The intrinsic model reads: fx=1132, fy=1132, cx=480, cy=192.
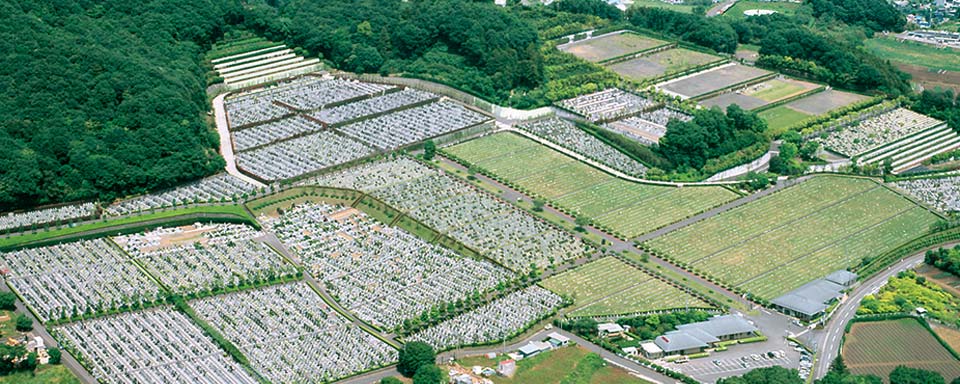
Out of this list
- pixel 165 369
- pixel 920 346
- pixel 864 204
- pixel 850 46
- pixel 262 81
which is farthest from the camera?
pixel 850 46

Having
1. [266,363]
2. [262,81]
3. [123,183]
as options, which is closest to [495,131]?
[262,81]

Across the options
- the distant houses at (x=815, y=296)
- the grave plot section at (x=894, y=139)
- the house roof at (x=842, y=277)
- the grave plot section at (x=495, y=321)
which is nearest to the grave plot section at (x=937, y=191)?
the grave plot section at (x=894, y=139)

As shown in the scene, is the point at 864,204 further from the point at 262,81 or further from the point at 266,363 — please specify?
the point at 262,81

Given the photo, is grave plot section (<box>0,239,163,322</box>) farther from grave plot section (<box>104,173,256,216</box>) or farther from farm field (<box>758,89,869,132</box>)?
farm field (<box>758,89,869,132</box>)

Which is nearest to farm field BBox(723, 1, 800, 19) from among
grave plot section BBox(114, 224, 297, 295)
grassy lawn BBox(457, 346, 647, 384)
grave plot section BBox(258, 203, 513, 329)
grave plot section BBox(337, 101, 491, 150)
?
grave plot section BBox(337, 101, 491, 150)

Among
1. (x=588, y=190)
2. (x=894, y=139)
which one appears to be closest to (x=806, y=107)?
(x=894, y=139)

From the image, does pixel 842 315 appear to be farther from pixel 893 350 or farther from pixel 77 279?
pixel 77 279
